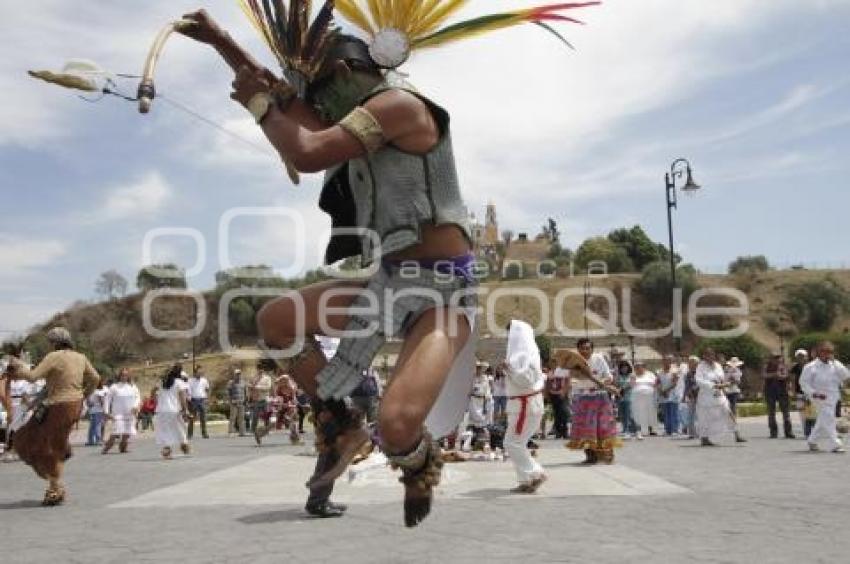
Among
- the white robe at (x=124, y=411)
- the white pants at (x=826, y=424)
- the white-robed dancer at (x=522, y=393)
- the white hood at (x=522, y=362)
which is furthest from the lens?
the white robe at (x=124, y=411)

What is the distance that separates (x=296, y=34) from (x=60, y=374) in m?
6.81

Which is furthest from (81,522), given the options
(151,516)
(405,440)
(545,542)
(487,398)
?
(487,398)

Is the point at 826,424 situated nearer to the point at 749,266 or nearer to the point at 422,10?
the point at 422,10

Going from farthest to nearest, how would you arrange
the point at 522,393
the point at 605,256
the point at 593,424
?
the point at 605,256 → the point at 593,424 → the point at 522,393

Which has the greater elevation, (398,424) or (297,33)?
(297,33)

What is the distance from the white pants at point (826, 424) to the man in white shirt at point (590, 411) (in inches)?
146

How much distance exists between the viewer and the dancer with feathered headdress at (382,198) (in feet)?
9.86

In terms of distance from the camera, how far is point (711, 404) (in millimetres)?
14914

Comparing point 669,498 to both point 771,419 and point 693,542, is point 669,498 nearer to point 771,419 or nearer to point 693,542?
point 693,542

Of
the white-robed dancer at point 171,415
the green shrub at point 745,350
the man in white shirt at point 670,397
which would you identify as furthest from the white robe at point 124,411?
the green shrub at point 745,350

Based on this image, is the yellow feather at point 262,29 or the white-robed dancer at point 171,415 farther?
the white-robed dancer at point 171,415

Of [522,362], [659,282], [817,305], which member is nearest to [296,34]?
[522,362]

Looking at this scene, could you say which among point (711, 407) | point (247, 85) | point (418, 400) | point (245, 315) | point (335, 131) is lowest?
point (711, 407)

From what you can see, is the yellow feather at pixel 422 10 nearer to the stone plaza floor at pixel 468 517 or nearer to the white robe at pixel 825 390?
the stone plaza floor at pixel 468 517
